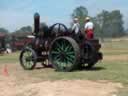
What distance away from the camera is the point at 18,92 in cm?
1377

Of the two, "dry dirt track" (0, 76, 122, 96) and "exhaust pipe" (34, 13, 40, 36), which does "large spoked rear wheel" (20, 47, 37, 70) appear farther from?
"dry dirt track" (0, 76, 122, 96)

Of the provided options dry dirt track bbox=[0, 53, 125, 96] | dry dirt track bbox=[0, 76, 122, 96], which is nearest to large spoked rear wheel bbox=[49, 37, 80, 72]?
dry dirt track bbox=[0, 53, 125, 96]

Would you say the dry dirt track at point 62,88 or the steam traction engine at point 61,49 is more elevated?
the steam traction engine at point 61,49

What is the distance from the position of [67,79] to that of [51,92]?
1.81 meters

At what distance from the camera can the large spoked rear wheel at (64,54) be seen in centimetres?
1720

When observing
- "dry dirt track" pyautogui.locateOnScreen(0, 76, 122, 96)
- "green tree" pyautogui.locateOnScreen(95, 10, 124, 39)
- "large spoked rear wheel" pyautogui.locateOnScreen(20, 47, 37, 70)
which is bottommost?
"dry dirt track" pyautogui.locateOnScreen(0, 76, 122, 96)

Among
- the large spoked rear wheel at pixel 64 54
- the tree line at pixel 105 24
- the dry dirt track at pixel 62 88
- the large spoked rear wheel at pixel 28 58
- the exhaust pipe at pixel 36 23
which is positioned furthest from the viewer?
the tree line at pixel 105 24

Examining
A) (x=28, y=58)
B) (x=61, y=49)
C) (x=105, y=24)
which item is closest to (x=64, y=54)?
(x=61, y=49)

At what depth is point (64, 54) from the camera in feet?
58.1

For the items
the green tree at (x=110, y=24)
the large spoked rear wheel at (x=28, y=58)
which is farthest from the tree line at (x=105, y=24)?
the large spoked rear wheel at (x=28, y=58)

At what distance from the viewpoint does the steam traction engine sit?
57.2 ft

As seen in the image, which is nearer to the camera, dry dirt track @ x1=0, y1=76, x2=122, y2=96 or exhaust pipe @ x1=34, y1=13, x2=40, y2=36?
dry dirt track @ x1=0, y1=76, x2=122, y2=96

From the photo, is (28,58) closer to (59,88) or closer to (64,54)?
(64,54)

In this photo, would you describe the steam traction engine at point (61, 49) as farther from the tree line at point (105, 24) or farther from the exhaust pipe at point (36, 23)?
the tree line at point (105, 24)
